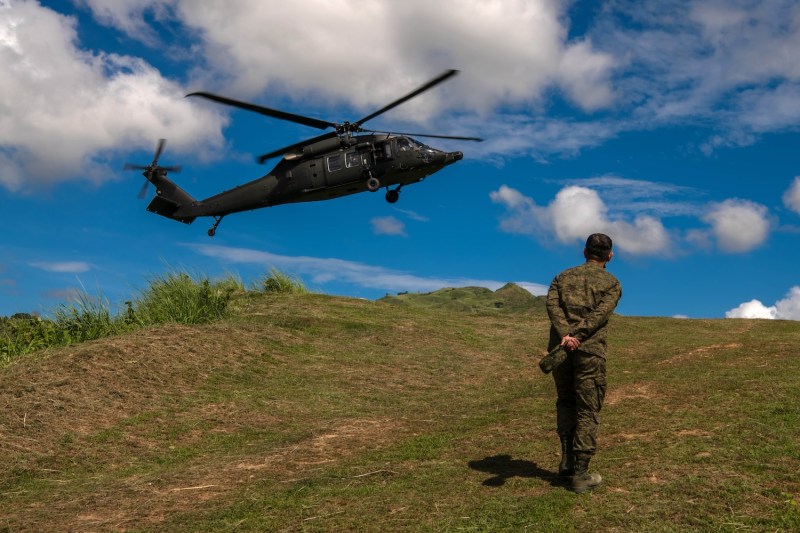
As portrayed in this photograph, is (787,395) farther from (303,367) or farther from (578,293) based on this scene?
(303,367)

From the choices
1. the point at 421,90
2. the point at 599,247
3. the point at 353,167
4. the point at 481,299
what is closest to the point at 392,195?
the point at 353,167

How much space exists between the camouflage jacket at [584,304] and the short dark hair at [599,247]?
0.09 metres

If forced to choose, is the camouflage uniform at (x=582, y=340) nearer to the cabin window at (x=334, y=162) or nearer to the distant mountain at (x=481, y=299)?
the cabin window at (x=334, y=162)

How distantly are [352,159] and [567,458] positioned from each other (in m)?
15.4

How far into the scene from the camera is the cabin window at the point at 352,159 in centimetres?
2086

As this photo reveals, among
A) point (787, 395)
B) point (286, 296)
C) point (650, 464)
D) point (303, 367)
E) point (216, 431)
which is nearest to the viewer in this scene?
point (650, 464)

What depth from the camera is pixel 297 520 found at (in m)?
6.20

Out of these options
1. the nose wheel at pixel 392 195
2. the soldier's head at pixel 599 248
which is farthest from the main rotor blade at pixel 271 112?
the soldier's head at pixel 599 248

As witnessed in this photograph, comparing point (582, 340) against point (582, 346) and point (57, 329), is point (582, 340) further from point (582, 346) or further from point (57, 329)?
point (57, 329)

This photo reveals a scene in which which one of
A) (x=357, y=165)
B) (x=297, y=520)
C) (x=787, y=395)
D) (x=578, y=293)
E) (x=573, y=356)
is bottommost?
(x=297, y=520)

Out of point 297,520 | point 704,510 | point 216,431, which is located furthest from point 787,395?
point 216,431

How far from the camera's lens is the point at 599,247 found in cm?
684

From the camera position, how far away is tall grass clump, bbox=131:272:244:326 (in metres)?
16.6

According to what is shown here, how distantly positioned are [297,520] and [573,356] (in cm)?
300
